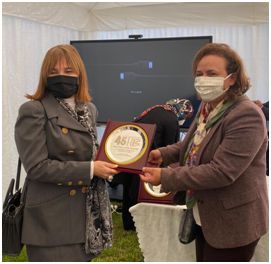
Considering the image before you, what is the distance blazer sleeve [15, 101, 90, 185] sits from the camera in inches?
58.2

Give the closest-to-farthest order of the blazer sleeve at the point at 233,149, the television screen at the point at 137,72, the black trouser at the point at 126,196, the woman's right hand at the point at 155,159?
the blazer sleeve at the point at 233,149
the woman's right hand at the point at 155,159
the black trouser at the point at 126,196
the television screen at the point at 137,72

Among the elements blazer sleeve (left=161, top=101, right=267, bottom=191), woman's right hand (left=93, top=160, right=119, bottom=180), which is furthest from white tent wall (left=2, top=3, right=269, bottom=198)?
blazer sleeve (left=161, top=101, right=267, bottom=191)

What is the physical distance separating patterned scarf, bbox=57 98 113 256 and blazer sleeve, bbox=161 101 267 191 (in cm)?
44

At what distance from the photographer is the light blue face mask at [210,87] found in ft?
5.09

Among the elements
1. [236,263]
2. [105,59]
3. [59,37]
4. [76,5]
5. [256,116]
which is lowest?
[236,263]

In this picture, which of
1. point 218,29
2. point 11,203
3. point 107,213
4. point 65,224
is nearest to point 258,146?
point 107,213

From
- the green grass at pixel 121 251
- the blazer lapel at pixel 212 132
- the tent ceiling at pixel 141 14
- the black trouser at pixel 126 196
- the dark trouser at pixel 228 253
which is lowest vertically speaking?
the green grass at pixel 121 251

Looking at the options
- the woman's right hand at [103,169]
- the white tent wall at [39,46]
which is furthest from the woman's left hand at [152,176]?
the white tent wall at [39,46]

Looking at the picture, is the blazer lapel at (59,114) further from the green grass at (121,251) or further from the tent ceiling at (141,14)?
the tent ceiling at (141,14)

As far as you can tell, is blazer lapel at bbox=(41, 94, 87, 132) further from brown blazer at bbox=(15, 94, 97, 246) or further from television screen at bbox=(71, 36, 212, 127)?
television screen at bbox=(71, 36, 212, 127)

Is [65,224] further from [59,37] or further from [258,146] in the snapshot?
[59,37]

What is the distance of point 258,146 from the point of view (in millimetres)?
1449

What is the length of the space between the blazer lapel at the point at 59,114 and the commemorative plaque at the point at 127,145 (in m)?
0.14

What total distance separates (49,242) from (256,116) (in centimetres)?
98
